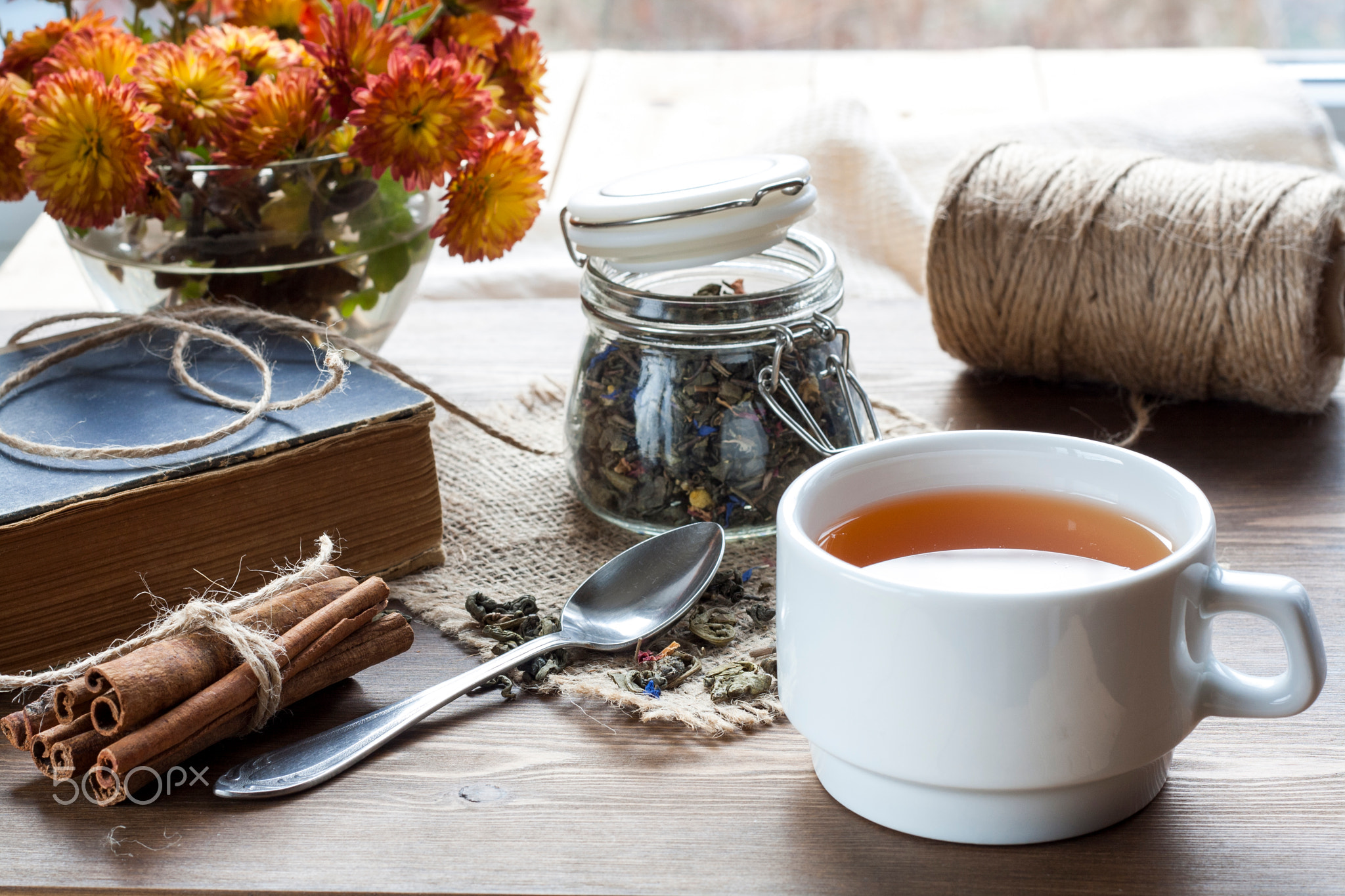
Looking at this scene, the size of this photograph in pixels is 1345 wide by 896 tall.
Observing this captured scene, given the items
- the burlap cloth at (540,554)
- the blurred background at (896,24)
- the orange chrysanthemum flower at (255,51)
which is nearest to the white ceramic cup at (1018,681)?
the burlap cloth at (540,554)

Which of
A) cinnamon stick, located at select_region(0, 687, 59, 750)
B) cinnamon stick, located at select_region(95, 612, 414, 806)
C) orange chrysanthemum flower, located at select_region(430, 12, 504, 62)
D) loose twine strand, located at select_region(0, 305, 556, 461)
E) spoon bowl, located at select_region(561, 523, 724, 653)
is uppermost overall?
orange chrysanthemum flower, located at select_region(430, 12, 504, 62)

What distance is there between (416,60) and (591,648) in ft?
1.26

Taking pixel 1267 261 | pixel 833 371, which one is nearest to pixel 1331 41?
pixel 1267 261

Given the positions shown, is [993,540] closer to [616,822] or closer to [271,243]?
[616,822]

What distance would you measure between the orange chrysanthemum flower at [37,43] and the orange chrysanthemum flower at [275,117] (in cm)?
17

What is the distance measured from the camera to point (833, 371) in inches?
30.5

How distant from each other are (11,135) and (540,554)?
45cm

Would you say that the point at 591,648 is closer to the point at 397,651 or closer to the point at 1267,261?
the point at 397,651

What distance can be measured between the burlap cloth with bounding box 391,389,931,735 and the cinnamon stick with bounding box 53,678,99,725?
0.19 m

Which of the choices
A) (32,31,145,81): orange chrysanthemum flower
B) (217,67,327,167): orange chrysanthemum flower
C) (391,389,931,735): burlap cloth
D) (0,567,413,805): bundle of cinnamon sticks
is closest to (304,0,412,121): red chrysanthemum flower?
(217,67,327,167): orange chrysanthemum flower

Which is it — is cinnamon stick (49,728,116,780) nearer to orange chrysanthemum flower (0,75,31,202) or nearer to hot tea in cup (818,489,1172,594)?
hot tea in cup (818,489,1172,594)

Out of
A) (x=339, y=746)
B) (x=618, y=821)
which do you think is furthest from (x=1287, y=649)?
(x=339, y=746)

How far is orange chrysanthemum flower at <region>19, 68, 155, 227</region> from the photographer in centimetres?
75

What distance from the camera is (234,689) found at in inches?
22.2
